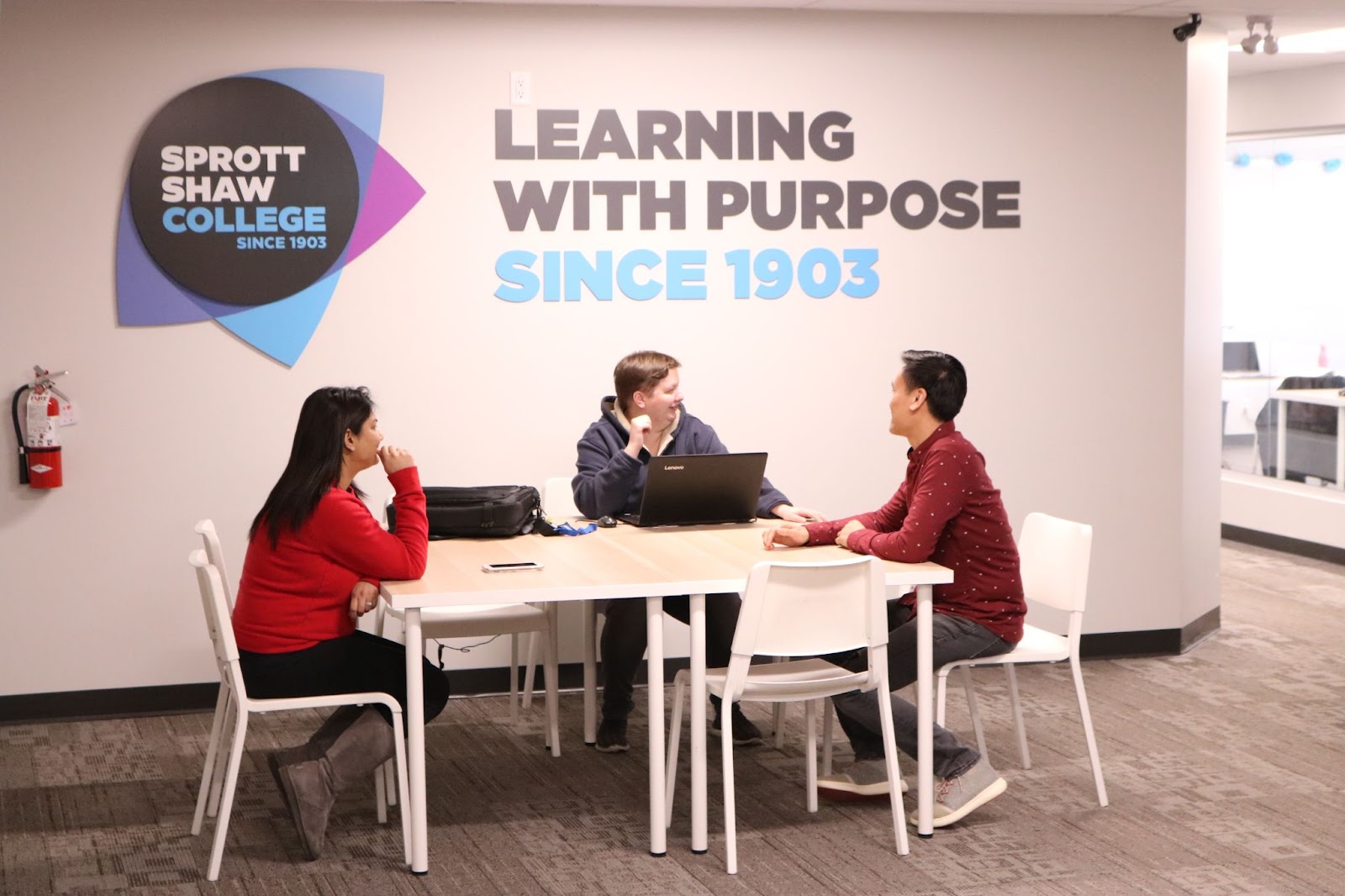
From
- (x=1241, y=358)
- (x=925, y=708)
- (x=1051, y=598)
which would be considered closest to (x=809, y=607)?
(x=925, y=708)

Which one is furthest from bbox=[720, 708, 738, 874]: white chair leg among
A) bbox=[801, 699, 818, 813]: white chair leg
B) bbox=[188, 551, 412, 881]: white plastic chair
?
bbox=[188, 551, 412, 881]: white plastic chair

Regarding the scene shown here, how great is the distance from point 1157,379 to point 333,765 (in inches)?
155

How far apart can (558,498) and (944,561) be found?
1.67 meters

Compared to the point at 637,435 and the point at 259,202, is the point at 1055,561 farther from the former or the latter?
the point at 259,202

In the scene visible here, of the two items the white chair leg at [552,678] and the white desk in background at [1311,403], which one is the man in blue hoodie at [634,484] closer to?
the white chair leg at [552,678]

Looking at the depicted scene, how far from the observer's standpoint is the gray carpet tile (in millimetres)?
3943

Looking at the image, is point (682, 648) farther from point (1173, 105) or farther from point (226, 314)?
point (1173, 105)

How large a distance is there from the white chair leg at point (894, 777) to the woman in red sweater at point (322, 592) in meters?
1.34

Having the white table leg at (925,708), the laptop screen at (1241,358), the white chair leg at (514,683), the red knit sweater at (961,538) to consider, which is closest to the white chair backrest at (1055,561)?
the red knit sweater at (961,538)

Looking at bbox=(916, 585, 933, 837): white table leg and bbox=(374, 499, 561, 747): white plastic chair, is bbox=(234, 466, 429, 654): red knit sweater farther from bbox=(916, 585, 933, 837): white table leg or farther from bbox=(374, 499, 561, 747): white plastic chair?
bbox=(916, 585, 933, 837): white table leg

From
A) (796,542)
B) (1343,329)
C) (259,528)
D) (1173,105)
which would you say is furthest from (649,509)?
(1343,329)

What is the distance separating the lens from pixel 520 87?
18.9ft

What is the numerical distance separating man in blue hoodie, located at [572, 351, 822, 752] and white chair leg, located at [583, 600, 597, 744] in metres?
0.05

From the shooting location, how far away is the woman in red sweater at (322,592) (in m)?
4.05
